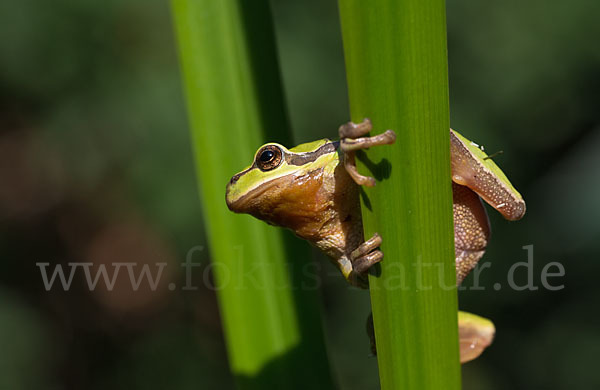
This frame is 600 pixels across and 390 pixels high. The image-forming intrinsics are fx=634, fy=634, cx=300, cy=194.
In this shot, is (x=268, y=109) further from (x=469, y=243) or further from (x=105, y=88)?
(x=105, y=88)

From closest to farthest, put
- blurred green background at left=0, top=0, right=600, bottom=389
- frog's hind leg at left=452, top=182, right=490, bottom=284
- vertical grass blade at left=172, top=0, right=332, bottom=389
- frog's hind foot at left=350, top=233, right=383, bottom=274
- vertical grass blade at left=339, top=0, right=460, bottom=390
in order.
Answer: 1. vertical grass blade at left=339, top=0, right=460, bottom=390
2. frog's hind foot at left=350, top=233, right=383, bottom=274
3. vertical grass blade at left=172, top=0, right=332, bottom=389
4. frog's hind leg at left=452, top=182, right=490, bottom=284
5. blurred green background at left=0, top=0, right=600, bottom=389

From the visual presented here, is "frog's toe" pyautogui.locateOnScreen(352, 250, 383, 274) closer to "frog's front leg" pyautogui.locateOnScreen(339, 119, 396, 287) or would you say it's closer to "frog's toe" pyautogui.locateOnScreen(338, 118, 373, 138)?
"frog's front leg" pyautogui.locateOnScreen(339, 119, 396, 287)

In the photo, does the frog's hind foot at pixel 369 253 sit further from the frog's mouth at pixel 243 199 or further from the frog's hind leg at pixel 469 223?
the frog's hind leg at pixel 469 223

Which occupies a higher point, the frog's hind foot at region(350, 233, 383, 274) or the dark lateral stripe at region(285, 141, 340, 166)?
the dark lateral stripe at region(285, 141, 340, 166)

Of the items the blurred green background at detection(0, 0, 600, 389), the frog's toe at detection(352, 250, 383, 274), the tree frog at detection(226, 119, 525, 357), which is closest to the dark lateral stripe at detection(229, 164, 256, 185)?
the tree frog at detection(226, 119, 525, 357)

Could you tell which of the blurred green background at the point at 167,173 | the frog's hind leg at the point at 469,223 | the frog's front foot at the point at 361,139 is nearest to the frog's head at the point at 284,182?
the frog's hind leg at the point at 469,223

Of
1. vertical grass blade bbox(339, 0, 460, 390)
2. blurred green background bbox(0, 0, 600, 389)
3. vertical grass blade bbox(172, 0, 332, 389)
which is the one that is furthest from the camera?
blurred green background bbox(0, 0, 600, 389)

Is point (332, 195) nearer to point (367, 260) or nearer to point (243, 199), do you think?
point (243, 199)
